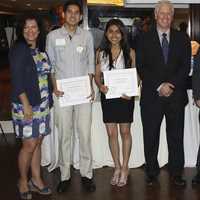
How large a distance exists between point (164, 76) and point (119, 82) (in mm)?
401

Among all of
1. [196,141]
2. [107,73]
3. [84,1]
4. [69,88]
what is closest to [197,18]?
[84,1]

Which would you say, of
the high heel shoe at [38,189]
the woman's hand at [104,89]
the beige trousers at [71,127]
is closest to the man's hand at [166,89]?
the woman's hand at [104,89]

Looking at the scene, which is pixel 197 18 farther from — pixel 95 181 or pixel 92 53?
pixel 95 181

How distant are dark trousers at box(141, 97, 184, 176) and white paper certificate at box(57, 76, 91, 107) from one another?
22.7 inches

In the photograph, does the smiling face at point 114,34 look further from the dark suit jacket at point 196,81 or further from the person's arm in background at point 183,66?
the dark suit jacket at point 196,81

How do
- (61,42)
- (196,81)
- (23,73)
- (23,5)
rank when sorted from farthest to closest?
1. (23,5)
2. (196,81)
3. (61,42)
4. (23,73)

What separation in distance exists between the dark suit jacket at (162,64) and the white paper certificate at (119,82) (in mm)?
96

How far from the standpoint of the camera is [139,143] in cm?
421

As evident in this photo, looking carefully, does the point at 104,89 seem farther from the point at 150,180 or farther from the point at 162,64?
the point at 150,180

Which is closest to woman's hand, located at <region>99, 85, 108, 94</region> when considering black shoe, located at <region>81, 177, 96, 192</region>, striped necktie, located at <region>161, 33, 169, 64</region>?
striped necktie, located at <region>161, 33, 169, 64</region>

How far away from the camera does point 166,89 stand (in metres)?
3.41

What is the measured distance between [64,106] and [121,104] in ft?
1.71

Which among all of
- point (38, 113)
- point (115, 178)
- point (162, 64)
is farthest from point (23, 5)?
point (38, 113)

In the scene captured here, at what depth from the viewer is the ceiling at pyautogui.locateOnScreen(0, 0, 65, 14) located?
19.9m
